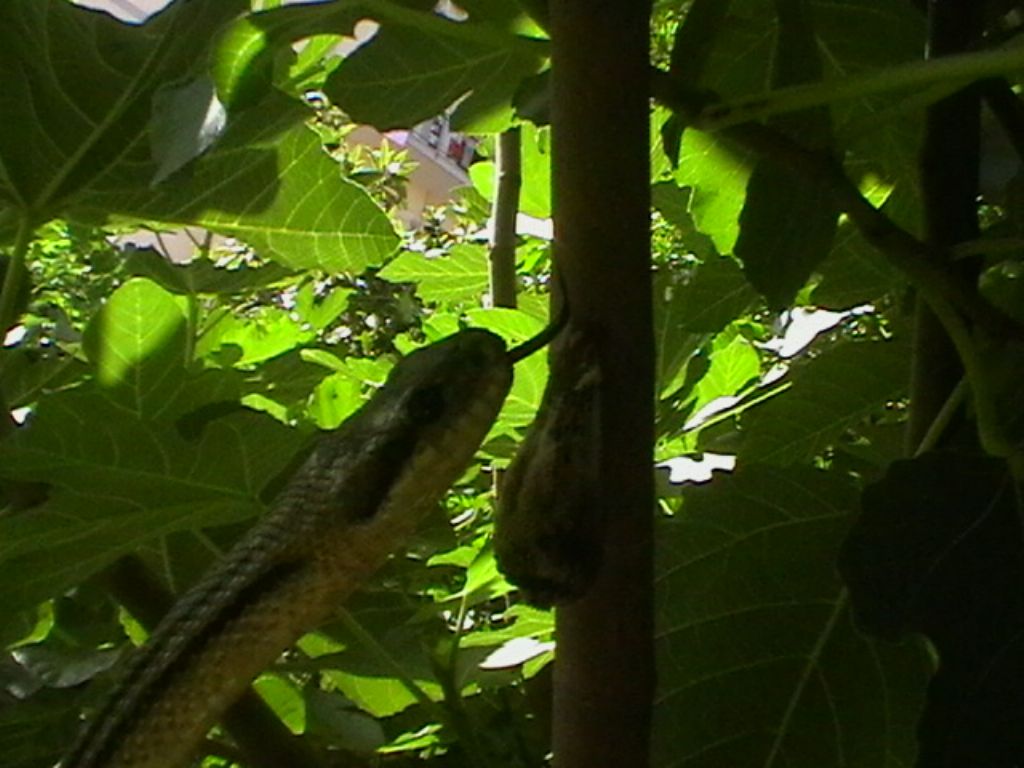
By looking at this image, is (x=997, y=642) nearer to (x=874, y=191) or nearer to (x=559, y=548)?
(x=559, y=548)

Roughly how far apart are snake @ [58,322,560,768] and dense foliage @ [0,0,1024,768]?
10cm

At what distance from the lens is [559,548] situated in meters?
0.37

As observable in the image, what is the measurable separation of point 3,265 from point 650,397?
414mm

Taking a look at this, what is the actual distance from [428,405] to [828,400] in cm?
34

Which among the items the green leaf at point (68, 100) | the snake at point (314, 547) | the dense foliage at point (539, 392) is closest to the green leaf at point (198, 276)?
the dense foliage at point (539, 392)

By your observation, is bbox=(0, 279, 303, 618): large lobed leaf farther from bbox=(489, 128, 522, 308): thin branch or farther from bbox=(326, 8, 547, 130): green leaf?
bbox=(489, 128, 522, 308): thin branch

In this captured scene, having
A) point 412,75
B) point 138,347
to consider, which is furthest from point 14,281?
point 412,75

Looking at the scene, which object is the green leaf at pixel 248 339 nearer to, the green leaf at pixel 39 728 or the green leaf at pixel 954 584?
the green leaf at pixel 39 728

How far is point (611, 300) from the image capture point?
38 cm

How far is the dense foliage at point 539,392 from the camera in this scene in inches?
18.0

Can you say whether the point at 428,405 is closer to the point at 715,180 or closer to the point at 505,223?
the point at 715,180

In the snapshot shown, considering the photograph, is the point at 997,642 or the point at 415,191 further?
the point at 415,191

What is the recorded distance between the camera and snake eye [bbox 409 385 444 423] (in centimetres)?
39

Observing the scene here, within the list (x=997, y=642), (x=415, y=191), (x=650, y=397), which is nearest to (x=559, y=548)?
(x=650, y=397)
